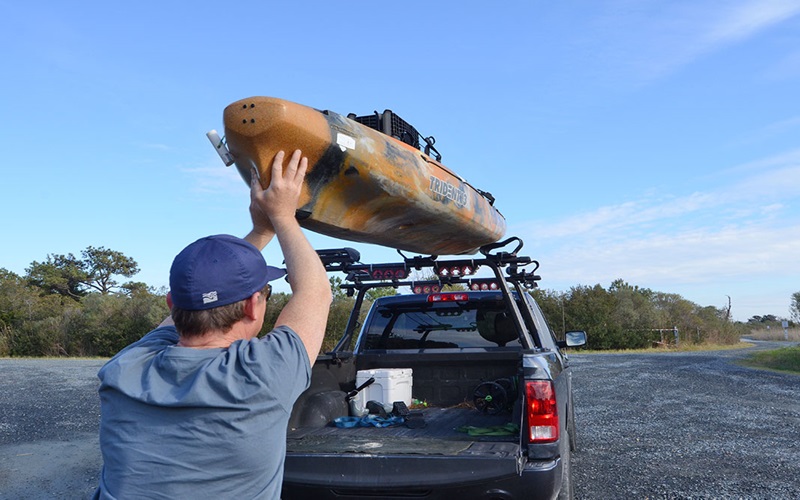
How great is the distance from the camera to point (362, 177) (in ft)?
13.3

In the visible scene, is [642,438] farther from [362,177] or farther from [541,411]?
[362,177]

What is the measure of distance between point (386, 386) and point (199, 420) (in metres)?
3.95

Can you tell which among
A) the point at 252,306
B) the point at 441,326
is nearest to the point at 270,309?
the point at 441,326

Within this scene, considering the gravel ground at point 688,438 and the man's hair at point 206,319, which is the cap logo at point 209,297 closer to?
the man's hair at point 206,319

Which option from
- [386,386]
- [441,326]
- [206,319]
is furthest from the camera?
[441,326]

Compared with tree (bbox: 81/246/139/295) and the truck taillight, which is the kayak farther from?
tree (bbox: 81/246/139/295)

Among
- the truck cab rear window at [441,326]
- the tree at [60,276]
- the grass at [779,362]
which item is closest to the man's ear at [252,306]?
the truck cab rear window at [441,326]

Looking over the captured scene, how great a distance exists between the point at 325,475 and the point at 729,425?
759 cm

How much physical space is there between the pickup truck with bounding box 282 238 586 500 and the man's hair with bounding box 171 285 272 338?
2375 mm

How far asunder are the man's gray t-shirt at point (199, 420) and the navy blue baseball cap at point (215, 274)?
115 mm

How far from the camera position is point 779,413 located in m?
10.4

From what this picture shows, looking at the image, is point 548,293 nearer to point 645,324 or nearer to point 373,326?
point 645,324

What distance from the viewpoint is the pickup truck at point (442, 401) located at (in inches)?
144

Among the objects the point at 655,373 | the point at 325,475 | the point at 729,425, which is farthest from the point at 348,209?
the point at 655,373
